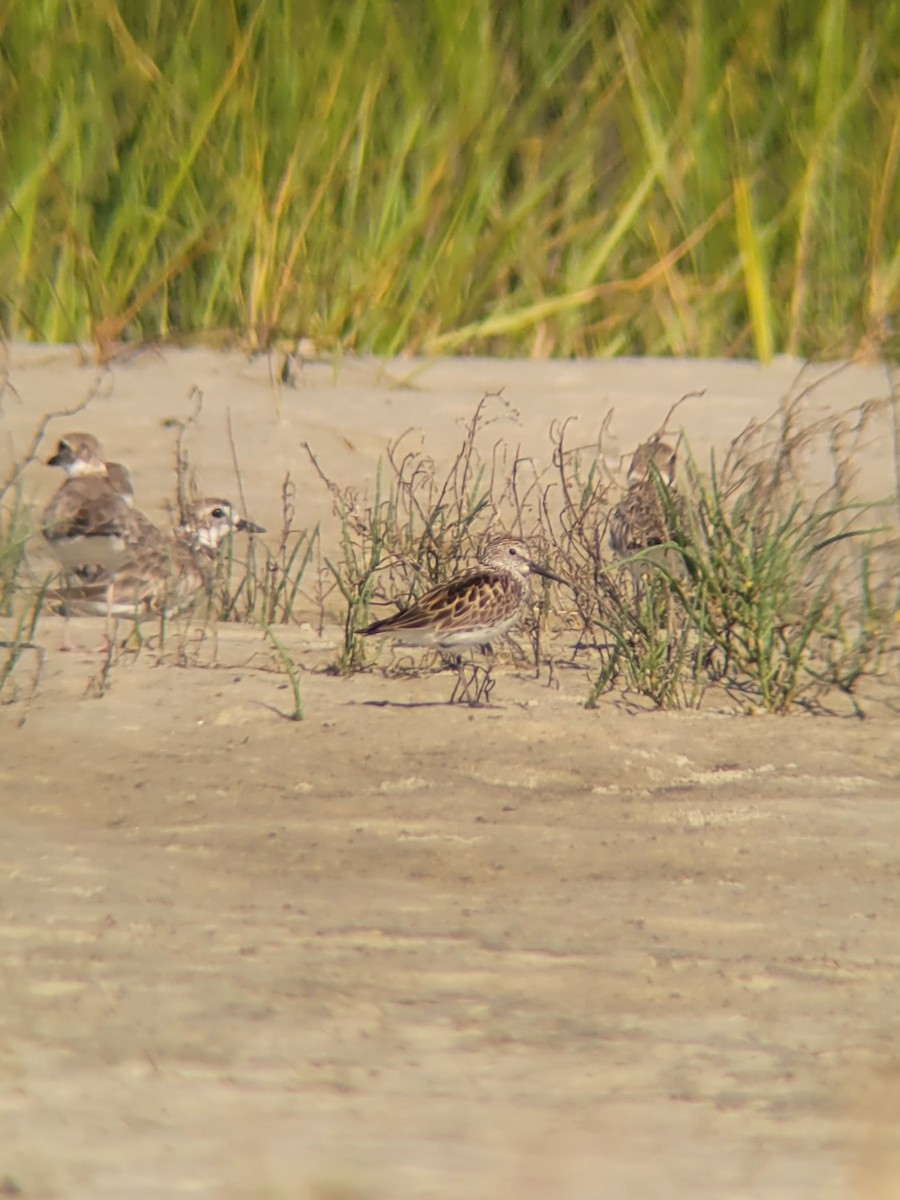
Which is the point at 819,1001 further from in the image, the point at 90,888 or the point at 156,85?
the point at 156,85

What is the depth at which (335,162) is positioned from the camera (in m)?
7.88

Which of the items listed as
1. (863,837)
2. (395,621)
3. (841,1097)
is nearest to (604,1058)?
(841,1097)

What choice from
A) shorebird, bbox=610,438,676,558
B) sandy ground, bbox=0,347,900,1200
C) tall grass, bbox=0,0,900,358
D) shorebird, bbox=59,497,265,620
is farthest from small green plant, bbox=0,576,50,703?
tall grass, bbox=0,0,900,358

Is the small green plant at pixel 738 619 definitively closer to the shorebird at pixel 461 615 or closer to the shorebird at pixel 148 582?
the shorebird at pixel 461 615

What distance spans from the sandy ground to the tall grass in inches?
113

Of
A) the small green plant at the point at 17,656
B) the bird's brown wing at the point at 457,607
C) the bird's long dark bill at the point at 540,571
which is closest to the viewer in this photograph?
the small green plant at the point at 17,656

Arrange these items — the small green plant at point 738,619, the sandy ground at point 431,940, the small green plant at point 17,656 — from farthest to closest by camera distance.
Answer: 1. the small green plant at point 738,619
2. the small green plant at point 17,656
3. the sandy ground at point 431,940

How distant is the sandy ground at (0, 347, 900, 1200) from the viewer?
2367 millimetres

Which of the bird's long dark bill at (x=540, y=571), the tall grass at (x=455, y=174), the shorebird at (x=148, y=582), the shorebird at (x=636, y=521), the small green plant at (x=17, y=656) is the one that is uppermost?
the tall grass at (x=455, y=174)

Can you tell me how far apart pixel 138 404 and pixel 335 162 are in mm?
1297

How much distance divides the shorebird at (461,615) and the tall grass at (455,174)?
2.87m

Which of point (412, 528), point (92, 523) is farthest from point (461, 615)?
point (92, 523)

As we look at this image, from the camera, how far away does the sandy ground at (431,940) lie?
2367 mm

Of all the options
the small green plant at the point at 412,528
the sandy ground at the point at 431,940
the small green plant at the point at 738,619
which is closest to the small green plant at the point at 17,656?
the sandy ground at the point at 431,940
